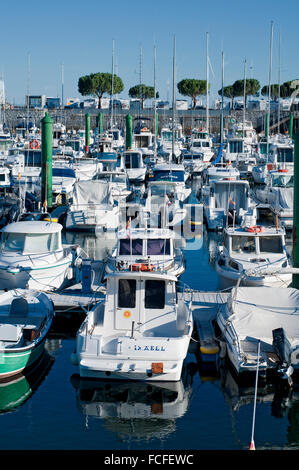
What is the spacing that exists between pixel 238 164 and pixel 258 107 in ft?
128

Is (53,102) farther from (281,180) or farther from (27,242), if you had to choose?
(27,242)

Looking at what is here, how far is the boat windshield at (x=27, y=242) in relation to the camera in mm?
18688

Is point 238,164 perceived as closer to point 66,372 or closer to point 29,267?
point 29,267

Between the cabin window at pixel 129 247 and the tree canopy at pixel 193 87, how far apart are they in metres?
74.8

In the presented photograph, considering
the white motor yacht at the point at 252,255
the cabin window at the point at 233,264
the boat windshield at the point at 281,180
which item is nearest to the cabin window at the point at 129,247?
the white motor yacht at the point at 252,255

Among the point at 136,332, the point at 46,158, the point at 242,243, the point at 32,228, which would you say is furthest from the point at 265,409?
the point at 46,158

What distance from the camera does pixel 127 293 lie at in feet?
46.0

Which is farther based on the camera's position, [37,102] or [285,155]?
[37,102]

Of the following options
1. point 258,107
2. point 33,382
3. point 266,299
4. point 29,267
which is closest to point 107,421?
point 33,382

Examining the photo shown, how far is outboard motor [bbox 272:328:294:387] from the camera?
1313 centimetres

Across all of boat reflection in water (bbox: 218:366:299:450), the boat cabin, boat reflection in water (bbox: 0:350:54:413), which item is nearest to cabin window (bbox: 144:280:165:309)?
boat reflection in water (bbox: 218:366:299:450)

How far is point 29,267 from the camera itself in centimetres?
1791

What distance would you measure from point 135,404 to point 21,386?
2.40m

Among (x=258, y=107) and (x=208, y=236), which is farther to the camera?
(x=258, y=107)
